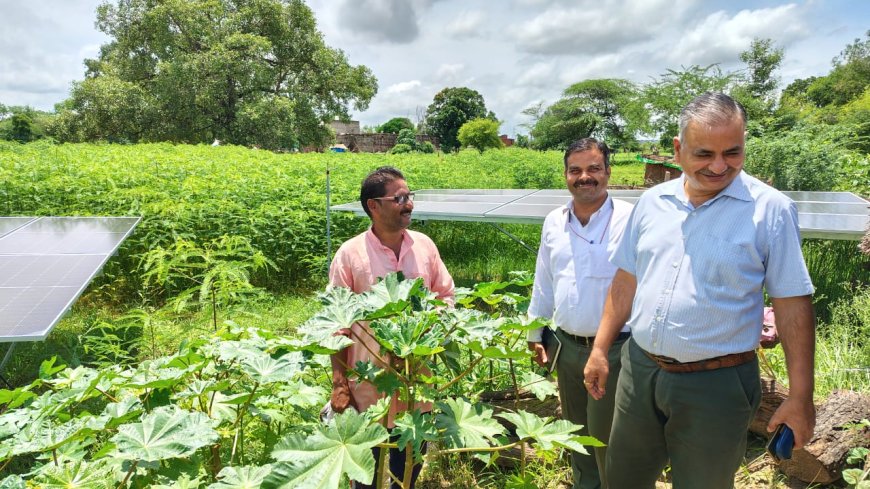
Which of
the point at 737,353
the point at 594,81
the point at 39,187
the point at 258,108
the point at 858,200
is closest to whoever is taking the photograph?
the point at 737,353

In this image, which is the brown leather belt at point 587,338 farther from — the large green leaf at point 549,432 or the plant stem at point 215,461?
the plant stem at point 215,461

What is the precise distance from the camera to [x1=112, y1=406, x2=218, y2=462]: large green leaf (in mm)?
1104

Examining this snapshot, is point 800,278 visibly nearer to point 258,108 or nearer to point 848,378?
point 848,378

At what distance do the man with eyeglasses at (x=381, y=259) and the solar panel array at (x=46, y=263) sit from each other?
1.72 m

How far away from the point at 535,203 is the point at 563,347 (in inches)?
161

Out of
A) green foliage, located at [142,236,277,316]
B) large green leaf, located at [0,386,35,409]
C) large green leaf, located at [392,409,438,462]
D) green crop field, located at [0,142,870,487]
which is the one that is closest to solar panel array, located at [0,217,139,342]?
green crop field, located at [0,142,870,487]

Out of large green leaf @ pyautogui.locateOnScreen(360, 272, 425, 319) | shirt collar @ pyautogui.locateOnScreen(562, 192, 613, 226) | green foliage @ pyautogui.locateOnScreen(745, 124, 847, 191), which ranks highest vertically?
green foliage @ pyautogui.locateOnScreen(745, 124, 847, 191)

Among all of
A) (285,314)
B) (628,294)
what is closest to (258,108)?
(285,314)

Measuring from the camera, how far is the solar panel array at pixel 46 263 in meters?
2.81

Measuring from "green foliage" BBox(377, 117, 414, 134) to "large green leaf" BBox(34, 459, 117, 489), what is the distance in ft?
210

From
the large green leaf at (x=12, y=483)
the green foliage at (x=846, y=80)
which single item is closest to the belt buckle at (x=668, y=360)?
the large green leaf at (x=12, y=483)

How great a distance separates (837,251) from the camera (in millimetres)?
5703

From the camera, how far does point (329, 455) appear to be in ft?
3.43

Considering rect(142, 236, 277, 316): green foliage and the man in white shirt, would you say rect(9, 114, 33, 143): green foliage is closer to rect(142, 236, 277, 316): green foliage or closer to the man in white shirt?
rect(142, 236, 277, 316): green foliage
